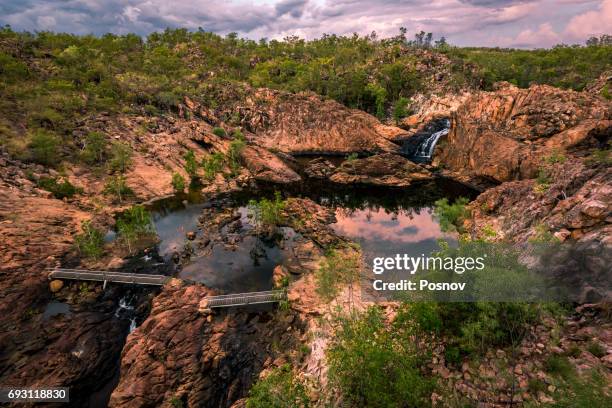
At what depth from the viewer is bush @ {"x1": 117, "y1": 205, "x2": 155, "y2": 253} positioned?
137 ft

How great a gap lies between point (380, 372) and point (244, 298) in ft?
58.2

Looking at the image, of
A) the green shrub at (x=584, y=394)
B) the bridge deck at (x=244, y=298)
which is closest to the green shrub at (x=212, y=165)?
the bridge deck at (x=244, y=298)

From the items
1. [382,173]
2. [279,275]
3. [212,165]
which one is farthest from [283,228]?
[382,173]

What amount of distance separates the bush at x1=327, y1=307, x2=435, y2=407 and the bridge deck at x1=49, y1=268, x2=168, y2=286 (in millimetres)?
23355

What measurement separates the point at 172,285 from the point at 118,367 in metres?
8.70

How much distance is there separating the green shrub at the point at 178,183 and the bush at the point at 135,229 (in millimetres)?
15040

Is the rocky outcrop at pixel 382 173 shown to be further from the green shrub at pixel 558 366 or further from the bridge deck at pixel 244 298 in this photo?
the green shrub at pixel 558 366

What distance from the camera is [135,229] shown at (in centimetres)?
4422

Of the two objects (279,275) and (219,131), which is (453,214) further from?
(219,131)

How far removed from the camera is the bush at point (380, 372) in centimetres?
1669

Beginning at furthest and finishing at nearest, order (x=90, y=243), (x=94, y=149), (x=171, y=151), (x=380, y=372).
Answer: (x=171, y=151) → (x=94, y=149) → (x=90, y=243) → (x=380, y=372)

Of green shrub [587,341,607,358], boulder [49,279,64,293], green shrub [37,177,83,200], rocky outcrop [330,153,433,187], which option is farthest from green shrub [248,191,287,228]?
green shrub [587,341,607,358]

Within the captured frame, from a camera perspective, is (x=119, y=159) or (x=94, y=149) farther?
(x=94, y=149)

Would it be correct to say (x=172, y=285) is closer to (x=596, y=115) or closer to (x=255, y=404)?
(x=255, y=404)
